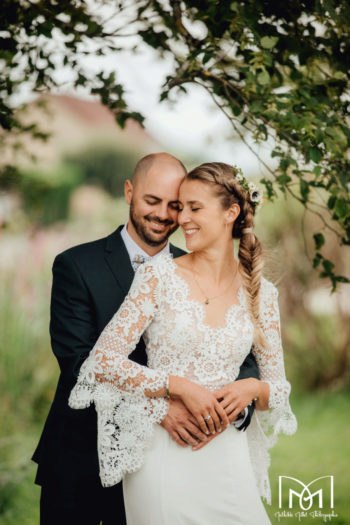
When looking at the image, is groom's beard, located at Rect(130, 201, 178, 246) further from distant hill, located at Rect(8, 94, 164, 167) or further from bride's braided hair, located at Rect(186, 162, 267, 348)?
distant hill, located at Rect(8, 94, 164, 167)

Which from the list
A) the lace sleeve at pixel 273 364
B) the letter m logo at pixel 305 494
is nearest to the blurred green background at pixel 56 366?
the letter m logo at pixel 305 494

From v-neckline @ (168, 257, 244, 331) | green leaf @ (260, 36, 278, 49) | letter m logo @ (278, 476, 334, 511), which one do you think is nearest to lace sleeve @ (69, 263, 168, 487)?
v-neckline @ (168, 257, 244, 331)

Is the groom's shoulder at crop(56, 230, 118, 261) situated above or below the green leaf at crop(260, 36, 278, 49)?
below

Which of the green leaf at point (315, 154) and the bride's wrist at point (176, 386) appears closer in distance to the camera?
the bride's wrist at point (176, 386)

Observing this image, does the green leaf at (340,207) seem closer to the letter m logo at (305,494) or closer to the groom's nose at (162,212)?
the groom's nose at (162,212)

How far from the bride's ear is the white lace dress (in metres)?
0.33

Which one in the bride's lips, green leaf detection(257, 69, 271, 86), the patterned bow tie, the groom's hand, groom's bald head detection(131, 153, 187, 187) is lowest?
the groom's hand

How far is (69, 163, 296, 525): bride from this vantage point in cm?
234

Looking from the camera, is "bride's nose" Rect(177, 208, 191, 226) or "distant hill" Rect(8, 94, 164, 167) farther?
"distant hill" Rect(8, 94, 164, 167)

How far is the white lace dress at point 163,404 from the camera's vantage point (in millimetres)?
2328

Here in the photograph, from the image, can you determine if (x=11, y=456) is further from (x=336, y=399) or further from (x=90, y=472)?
(x=336, y=399)

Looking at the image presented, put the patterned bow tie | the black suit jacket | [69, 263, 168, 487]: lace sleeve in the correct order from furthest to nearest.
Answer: the patterned bow tie → the black suit jacket → [69, 263, 168, 487]: lace sleeve

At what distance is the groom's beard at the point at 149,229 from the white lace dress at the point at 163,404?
0.47 metres

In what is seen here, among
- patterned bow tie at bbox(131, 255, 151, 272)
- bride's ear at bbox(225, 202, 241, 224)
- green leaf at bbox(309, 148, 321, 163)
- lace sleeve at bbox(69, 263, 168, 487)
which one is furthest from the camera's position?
patterned bow tie at bbox(131, 255, 151, 272)
